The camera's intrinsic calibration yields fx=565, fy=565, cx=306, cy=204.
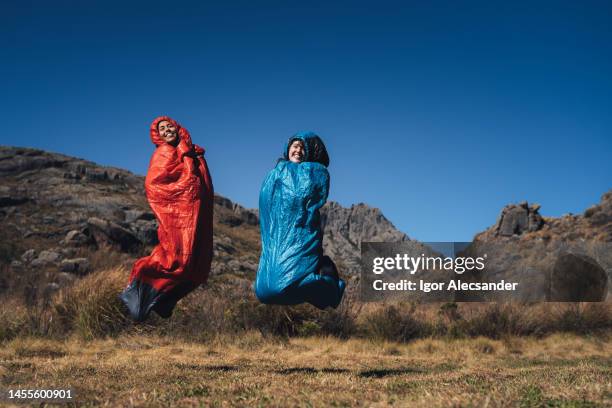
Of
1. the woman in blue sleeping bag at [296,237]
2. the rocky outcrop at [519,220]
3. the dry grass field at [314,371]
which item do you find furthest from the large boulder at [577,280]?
the rocky outcrop at [519,220]

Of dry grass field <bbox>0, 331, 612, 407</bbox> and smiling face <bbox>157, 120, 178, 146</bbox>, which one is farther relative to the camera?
smiling face <bbox>157, 120, 178, 146</bbox>

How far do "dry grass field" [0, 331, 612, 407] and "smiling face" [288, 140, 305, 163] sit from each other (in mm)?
2748

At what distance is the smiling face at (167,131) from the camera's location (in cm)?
794

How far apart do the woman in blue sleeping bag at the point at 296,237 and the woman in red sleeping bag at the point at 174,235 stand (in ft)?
2.90

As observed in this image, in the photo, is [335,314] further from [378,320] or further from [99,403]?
[99,403]

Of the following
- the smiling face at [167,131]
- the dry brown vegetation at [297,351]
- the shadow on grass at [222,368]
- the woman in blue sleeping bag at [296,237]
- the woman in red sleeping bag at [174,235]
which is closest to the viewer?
the dry brown vegetation at [297,351]

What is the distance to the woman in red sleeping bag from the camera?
728 centimetres

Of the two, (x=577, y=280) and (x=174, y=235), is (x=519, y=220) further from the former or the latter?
(x=174, y=235)

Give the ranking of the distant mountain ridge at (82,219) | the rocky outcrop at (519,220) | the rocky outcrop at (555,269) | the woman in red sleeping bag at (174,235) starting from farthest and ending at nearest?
1. the rocky outcrop at (519,220)
2. the distant mountain ridge at (82,219)
3. the rocky outcrop at (555,269)
4. the woman in red sleeping bag at (174,235)

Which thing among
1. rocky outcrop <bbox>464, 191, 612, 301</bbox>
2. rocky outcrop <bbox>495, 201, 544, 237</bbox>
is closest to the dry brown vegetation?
rocky outcrop <bbox>464, 191, 612, 301</bbox>

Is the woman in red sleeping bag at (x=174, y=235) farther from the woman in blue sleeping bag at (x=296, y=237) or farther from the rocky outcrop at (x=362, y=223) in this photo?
the rocky outcrop at (x=362, y=223)

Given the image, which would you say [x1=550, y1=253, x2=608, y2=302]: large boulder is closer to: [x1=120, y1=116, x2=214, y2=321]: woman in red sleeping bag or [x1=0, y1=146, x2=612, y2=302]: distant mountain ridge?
[x1=0, y1=146, x2=612, y2=302]: distant mountain ridge

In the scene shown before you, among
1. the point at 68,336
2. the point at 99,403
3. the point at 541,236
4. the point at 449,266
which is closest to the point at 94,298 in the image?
the point at 68,336

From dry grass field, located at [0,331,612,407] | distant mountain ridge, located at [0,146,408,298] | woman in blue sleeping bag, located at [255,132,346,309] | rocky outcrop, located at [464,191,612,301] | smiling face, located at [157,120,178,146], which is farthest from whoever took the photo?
distant mountain ridge, located at [0,146,408,298]
